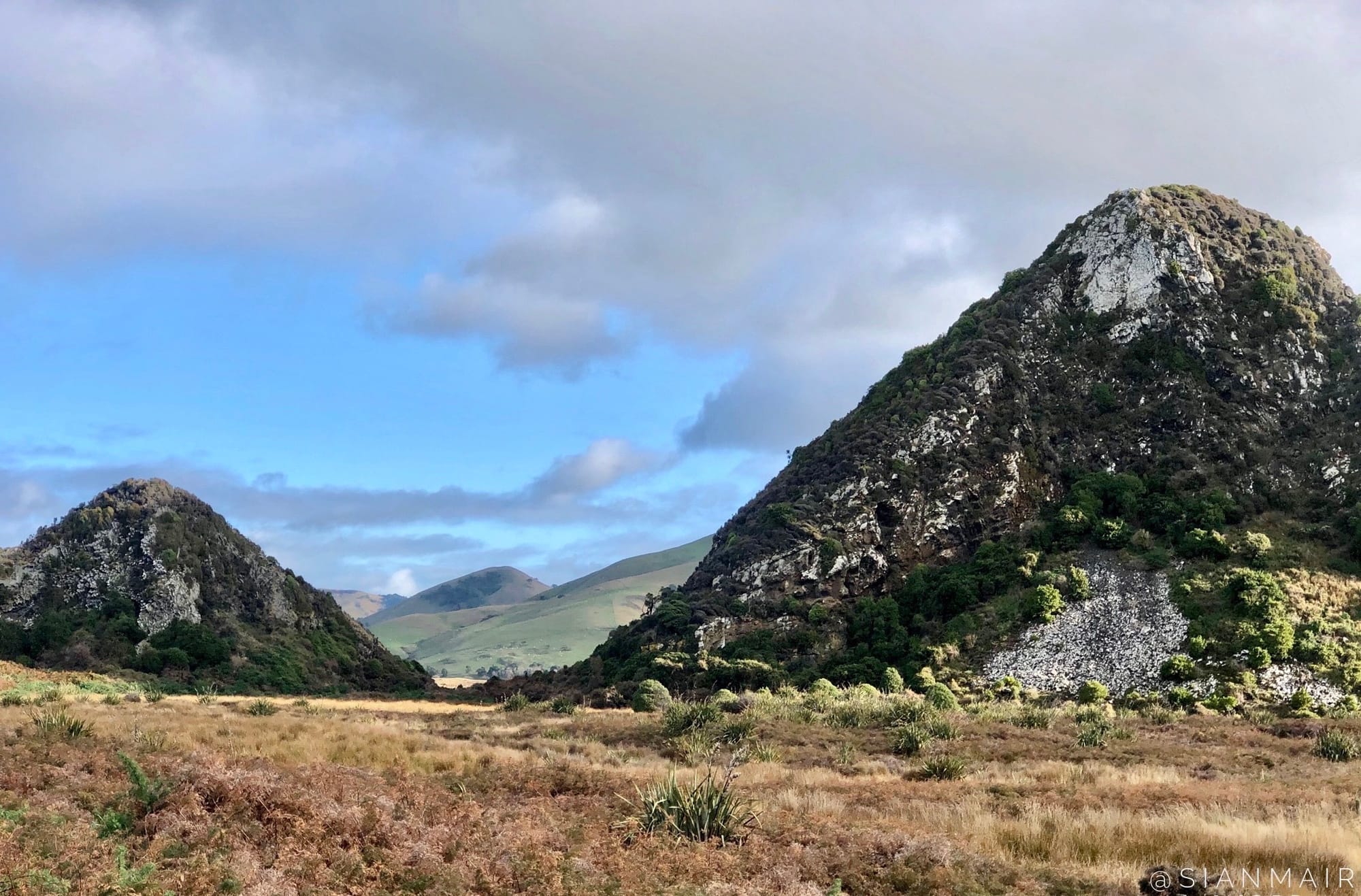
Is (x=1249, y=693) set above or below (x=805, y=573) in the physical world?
below

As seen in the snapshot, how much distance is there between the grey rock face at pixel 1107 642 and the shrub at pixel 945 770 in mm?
25987

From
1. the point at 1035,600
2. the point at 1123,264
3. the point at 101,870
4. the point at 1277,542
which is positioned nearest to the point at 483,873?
the point at 101,870

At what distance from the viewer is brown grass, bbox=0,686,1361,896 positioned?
10.0 metres

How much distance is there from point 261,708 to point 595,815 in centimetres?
2415

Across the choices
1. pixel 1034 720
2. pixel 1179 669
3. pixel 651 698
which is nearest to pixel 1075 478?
pixel 1179 669

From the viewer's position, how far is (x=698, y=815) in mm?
12844

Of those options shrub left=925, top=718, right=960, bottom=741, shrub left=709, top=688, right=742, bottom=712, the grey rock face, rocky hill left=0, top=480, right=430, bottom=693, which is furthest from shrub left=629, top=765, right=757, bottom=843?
rocky hill left=0, top=480, right=430, bottom=693

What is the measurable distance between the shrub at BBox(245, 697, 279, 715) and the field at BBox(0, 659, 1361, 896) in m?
5.49

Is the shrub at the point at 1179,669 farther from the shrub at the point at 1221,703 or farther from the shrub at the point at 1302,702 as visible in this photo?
the shrub at the point at 1302,702

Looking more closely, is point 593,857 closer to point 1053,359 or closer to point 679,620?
point 679,620

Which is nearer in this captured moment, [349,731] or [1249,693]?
[349,731]

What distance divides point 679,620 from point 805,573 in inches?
328

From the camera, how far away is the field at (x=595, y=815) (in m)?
10.1

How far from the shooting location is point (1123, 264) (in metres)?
70.2
